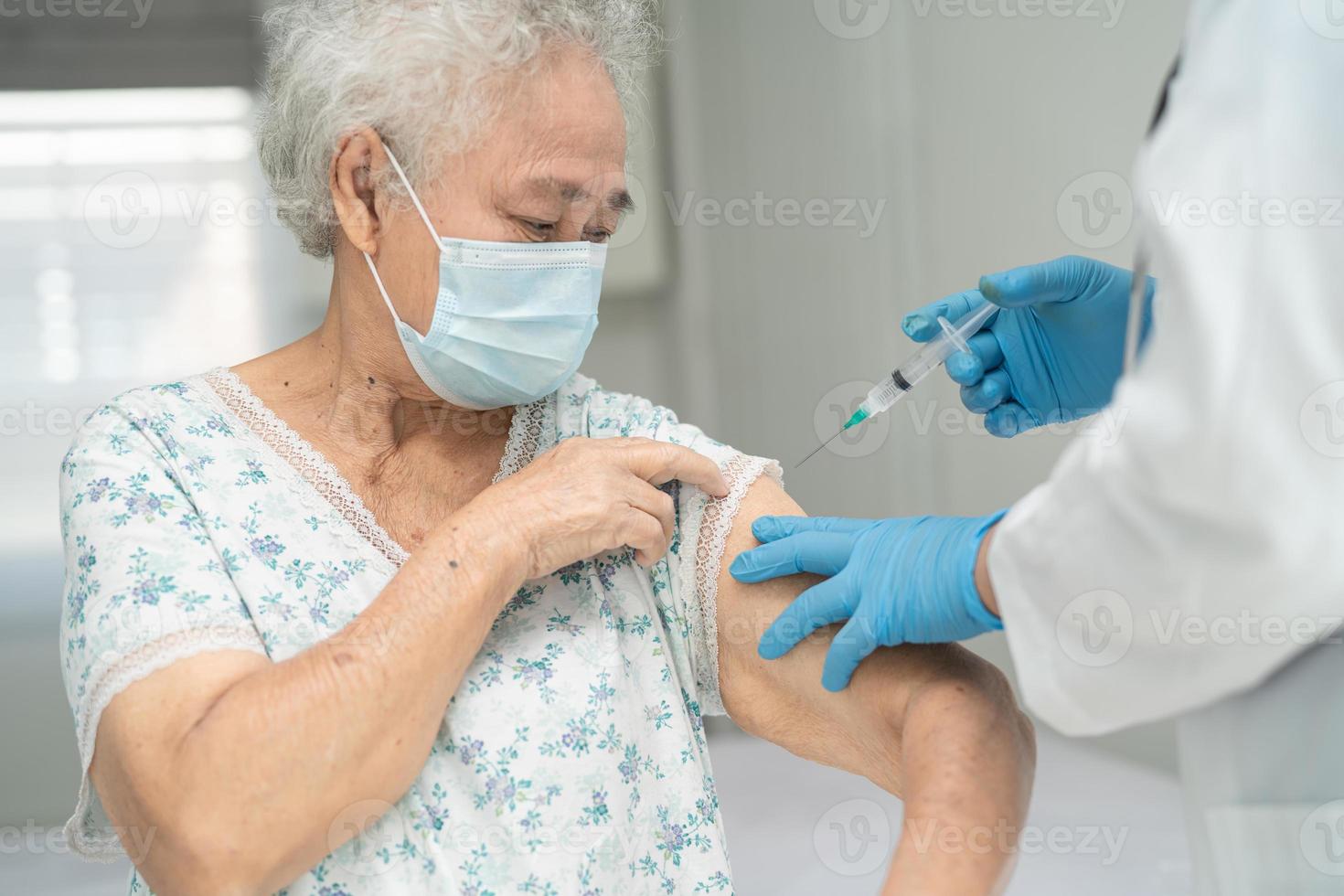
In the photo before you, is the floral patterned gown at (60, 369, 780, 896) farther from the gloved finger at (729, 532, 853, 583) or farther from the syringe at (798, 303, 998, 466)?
the syringe at (798, 303, 998, 466)

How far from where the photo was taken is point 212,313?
144 inches

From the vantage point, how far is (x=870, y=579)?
1.09 m

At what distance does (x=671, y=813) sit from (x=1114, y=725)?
1.63 ft

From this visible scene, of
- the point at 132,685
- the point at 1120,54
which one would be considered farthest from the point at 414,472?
the point at 1120,54

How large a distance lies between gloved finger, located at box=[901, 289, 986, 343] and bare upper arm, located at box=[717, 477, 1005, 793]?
32 cm

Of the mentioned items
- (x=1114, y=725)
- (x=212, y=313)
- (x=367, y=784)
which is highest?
(x=1114, y=725)

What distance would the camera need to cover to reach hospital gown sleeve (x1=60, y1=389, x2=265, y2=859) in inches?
39.6

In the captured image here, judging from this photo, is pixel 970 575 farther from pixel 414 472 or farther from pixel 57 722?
pixel 57 722
